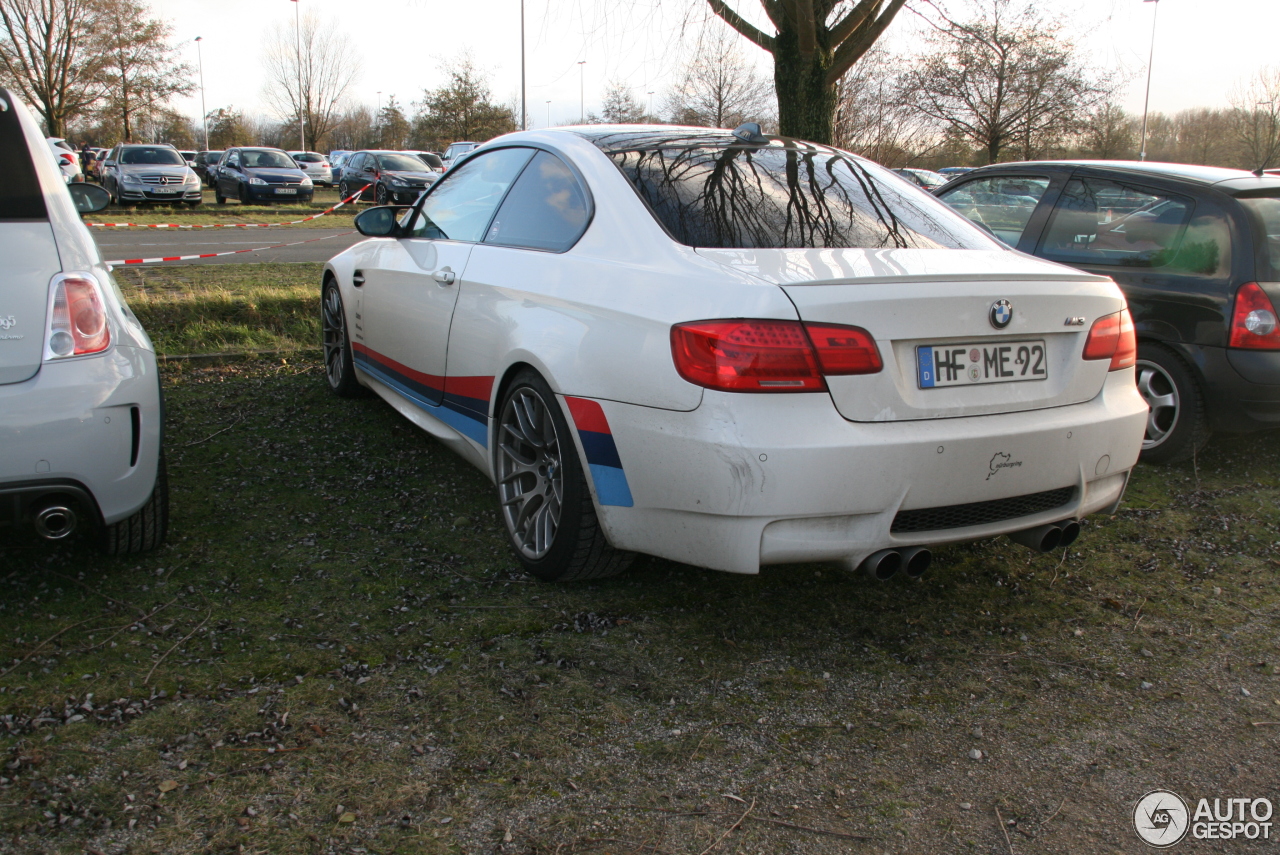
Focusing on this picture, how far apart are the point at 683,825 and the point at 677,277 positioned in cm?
147

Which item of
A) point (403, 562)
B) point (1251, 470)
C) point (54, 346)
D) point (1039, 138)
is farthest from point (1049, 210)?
point (1039, 138)

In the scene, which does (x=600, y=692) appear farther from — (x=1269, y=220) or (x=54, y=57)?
(x=54, y=57)

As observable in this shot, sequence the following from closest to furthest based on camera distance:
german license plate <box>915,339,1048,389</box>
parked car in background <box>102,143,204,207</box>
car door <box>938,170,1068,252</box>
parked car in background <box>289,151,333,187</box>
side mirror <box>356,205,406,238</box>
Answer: german license plate <box>915,339,1048,389</box> < side mirror <box>356,205,406,238</box> < car door <box>938,170,1068,252</box> < parked car in background <box>102,143,204,207</box> < parked car in background <box>289,151,333,187</box>

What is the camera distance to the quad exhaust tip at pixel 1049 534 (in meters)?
2.99

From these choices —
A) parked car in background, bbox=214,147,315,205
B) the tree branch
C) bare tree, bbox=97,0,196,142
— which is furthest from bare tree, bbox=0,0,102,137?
the tree branch

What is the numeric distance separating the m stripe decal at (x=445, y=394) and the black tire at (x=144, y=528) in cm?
111

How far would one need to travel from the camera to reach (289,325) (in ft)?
25.0

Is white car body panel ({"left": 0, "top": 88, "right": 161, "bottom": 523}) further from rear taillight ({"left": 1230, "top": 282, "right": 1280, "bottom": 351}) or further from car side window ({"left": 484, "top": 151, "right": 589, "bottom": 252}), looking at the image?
rear taillight ({"left": 1230, "top": 282, "right": 1280, "bottom": 351})

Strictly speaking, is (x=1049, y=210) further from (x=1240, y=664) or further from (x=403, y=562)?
(x=403, y=562)

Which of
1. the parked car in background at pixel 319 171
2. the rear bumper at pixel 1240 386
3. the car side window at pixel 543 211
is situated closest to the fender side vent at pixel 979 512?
the car side window at pixel 543 211

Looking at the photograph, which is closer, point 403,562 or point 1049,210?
point 403,562

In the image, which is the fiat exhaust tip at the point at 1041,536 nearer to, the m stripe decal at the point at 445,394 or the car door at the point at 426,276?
the m stripe decal at the point at 445,394

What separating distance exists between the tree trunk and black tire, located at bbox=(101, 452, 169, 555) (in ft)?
22.6

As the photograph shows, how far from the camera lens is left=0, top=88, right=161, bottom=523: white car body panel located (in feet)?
9.44
